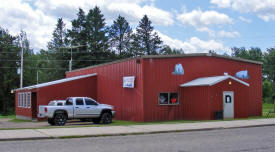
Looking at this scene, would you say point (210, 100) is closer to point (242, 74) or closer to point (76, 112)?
point (242, 74)

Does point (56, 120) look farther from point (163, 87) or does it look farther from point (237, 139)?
point (237, 139)

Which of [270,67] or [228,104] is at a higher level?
[270,67]

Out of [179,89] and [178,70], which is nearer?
[179,89]

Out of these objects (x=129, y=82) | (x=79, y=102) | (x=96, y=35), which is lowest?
(x=79, y=102)

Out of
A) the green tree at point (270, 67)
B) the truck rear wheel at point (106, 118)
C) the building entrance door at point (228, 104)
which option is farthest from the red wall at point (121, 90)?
the green tree at point (270, 67)

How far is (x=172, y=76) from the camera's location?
90.7 feet

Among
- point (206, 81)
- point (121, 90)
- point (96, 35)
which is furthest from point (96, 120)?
point (96, 35)

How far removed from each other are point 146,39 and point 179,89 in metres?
49.5

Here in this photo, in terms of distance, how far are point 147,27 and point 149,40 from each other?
292 centimetres

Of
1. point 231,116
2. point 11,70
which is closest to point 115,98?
point 231,116


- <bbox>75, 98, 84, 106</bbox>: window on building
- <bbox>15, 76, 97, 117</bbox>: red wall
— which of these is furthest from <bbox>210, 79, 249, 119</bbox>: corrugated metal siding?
<bbox>15, 76, 97, 117</bbox>: red wall

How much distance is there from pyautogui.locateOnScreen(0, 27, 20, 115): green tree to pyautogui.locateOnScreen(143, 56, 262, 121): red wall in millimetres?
38954

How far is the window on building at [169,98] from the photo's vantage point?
27.2 m

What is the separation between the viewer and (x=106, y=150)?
11.8 m
